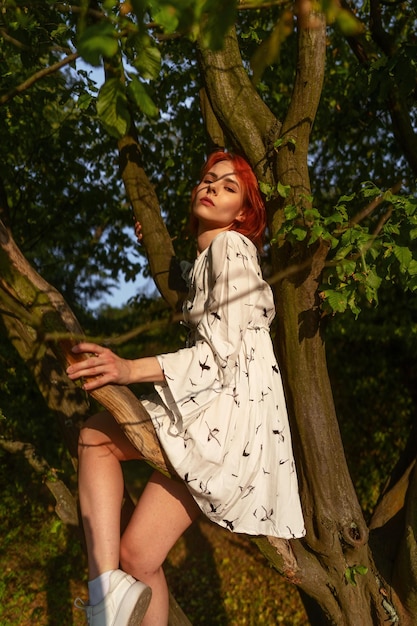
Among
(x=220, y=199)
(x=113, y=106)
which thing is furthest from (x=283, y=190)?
(x=113, y=106)

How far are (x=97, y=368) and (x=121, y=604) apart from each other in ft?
2.81

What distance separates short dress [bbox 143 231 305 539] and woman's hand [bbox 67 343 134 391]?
0.21 metres

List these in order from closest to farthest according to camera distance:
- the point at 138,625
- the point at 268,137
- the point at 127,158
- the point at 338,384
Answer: the point at 138,625 < the point at 268,137 < the point at 127,158 < the point at 338,384

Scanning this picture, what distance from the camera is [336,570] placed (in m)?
2.96

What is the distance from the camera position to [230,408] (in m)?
2.42

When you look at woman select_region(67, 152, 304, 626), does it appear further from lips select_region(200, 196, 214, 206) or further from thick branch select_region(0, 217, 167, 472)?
lips select_region(200, 196, 214, 206)

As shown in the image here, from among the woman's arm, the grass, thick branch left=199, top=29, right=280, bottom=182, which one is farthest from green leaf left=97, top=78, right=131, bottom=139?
the grass

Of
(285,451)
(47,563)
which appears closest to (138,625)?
(285,451)

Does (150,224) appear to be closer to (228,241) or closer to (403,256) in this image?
(228,241)

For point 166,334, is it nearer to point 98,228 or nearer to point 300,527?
point 98,228

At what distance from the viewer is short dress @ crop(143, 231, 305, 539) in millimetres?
2342

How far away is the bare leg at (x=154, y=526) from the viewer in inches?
97.3

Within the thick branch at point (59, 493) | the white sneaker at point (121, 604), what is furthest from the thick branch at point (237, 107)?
the thick branch at point (59, 493)

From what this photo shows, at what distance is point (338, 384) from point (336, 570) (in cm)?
468
